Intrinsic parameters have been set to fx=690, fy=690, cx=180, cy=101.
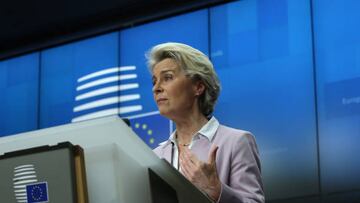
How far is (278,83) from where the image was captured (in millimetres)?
6629

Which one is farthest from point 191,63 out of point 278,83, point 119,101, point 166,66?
point 119,101

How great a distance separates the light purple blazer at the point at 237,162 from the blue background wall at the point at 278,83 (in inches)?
188

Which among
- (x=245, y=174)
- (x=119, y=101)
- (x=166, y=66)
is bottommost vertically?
(x=245, y=174)

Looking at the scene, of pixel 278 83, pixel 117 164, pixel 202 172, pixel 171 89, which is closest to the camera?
pixel 117 164

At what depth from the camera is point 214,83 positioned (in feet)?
5.55

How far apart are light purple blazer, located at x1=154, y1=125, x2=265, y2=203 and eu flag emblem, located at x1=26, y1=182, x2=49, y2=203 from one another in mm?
380

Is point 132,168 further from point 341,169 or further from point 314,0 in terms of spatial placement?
point 314,0

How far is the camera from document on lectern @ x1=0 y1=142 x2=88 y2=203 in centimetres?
100

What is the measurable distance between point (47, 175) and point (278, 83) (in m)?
5.73

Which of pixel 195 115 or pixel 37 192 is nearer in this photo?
pixel 37 192

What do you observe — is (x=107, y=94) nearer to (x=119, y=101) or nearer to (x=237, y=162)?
(x=119, y=101)

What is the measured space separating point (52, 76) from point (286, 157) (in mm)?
3300

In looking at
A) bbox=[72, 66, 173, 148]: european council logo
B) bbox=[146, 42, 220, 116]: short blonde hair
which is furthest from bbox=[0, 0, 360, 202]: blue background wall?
bbox=[146, 42, 220, 116]: short blonde hair

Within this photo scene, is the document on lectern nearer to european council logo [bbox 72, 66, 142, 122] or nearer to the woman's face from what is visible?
the woman's face
